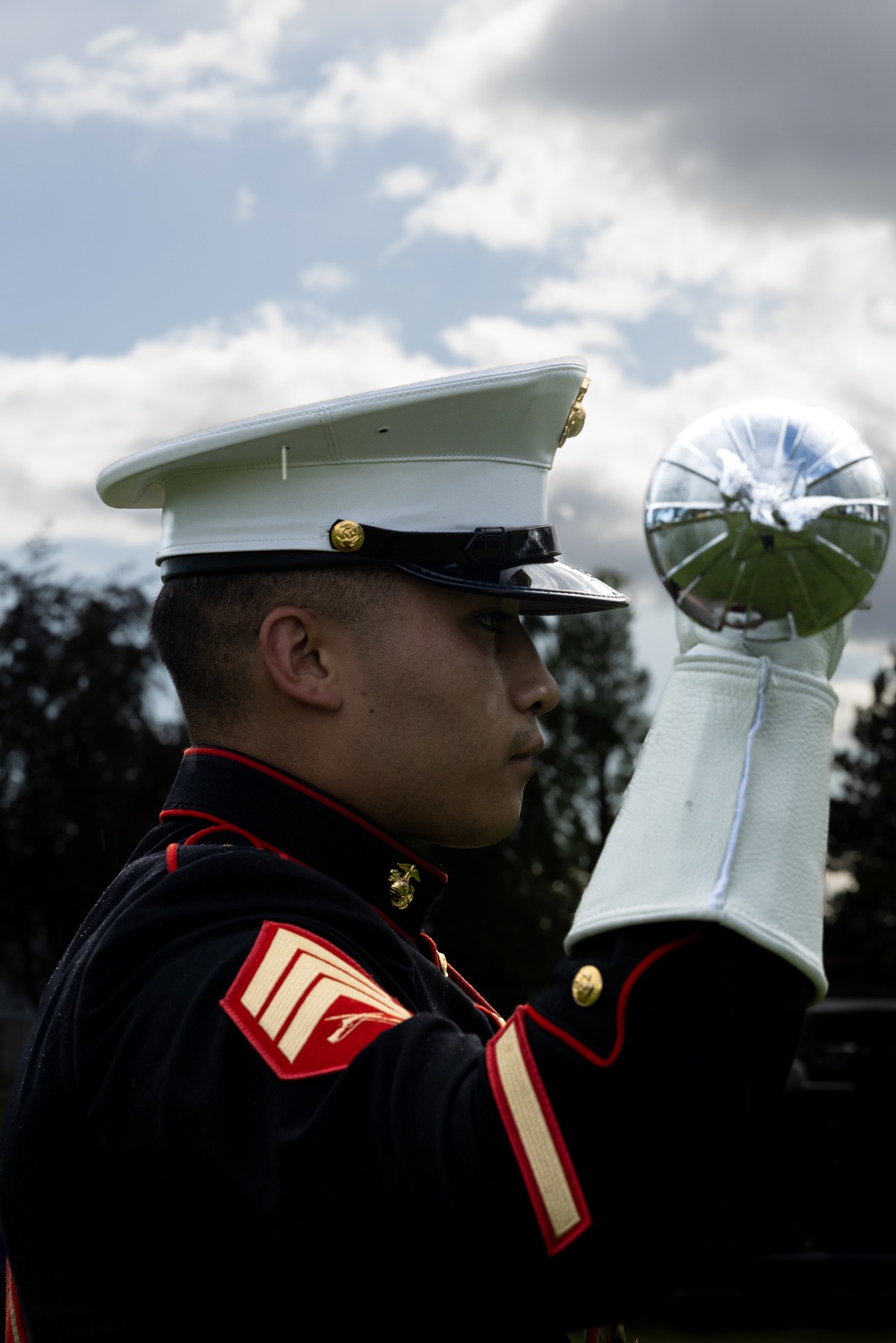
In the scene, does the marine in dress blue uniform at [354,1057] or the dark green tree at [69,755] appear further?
the dark green tree at [69,755]

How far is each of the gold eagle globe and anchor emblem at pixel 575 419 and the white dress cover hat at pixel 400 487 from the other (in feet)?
0.18

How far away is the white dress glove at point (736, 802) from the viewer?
1438 mm

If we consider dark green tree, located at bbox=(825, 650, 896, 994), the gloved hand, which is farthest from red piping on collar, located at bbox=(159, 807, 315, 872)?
dark green tree, located at bbox=(825, 650, 896, 994)

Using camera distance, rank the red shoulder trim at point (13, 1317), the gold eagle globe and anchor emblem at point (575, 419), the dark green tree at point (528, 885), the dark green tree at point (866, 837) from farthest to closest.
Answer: the dark green tree at point (866, 837) < the dark green tree at point (528, 885) < the gold eagle globe and anchor emblem at point (575, 419) < the red shoulder trim at point (13, 1317)

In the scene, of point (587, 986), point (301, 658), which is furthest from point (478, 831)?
point (587, 986)

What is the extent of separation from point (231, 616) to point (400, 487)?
314 mm

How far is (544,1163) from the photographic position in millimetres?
1429

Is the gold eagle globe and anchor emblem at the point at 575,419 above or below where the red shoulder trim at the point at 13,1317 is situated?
above

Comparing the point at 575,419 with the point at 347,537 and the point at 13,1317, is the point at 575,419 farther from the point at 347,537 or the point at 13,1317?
the point at 13,1317

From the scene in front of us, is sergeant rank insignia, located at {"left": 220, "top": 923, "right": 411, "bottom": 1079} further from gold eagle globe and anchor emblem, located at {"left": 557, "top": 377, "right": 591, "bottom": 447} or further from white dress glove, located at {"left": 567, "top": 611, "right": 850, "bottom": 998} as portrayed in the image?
gold eagle globe and anchor emblem, located at {"left": 557, "top": 377, "right": 591, "bottom": 447}

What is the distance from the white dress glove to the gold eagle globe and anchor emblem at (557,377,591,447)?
1.02 m

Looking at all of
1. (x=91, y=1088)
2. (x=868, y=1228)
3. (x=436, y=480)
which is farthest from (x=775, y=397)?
(x=868, y=1228)

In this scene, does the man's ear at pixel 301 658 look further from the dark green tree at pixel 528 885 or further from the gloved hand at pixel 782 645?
the dark green tree at pixel 528 885

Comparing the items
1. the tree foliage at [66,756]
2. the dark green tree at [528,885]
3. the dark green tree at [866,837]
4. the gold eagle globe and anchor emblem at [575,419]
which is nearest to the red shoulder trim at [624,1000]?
the gold eagle globe and anchor emblem at [575,419]
